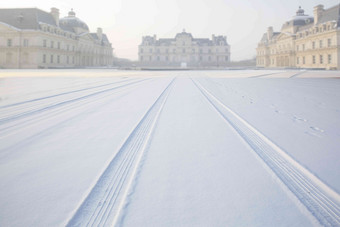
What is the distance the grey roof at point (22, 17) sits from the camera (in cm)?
4994

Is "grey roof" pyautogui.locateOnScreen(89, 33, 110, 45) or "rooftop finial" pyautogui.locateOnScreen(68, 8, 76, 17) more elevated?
"rooftop finial" pyautogui.locateOnScreen(68, 8, 76, 17)

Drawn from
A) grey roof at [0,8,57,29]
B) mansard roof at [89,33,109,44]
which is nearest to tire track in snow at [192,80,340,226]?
grey roof at [0,8,57,29]

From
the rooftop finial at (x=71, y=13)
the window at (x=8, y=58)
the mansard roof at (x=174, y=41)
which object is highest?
the rooftop finial at (x=71, y=13)

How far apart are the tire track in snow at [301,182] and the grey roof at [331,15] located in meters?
51.2

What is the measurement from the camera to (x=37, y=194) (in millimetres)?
2252

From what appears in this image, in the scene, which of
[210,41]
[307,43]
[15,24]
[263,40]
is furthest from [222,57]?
[15,24]

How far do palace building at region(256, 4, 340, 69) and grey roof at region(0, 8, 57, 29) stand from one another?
5738cm

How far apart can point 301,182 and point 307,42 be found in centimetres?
5939

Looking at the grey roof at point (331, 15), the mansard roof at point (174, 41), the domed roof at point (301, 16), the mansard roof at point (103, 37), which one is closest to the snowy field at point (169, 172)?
the grey roof at point (331, 15)

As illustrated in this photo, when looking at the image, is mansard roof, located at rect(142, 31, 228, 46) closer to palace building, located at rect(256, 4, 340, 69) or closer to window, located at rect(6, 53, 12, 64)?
palace building, located at rect(256, 4, 340, 69)

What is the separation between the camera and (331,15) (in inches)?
1780

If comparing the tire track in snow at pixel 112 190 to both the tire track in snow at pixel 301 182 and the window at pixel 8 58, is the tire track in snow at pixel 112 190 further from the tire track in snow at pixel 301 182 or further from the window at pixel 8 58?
the window at pixel 8 58

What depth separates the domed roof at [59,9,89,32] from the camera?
63.5 m

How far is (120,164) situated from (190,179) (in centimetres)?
90
